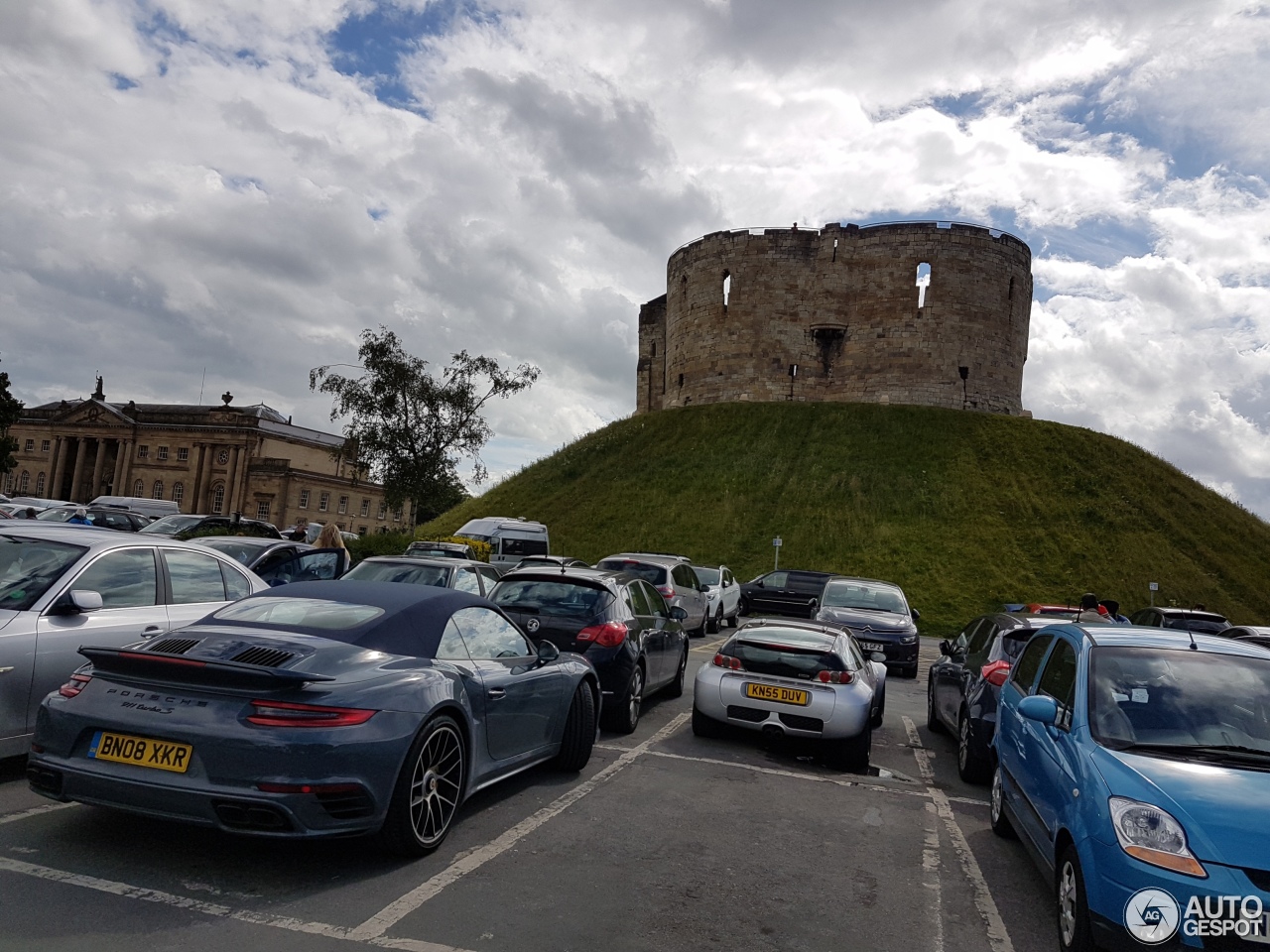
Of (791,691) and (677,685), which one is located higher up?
(791,691)

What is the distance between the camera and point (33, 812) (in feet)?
16.5

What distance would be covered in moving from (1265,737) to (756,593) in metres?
20.9

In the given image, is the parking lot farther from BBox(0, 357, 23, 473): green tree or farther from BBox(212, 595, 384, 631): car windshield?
BBox(0, 357, 23, 473): green tree

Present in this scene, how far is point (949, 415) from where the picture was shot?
46125 millimetres

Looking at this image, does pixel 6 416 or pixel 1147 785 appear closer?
pixel 1147 785

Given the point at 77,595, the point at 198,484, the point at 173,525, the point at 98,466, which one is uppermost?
the point at 98,466

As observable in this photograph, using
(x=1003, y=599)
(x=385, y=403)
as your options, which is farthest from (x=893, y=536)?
(x=385, y=403)

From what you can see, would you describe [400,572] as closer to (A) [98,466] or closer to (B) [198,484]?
(B) [198,484]

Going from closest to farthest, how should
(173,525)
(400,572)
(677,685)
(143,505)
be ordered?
(400,572), (677,685), (173,525), (143,505)

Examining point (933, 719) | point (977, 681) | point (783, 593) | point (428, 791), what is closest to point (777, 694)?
point (977, 681)

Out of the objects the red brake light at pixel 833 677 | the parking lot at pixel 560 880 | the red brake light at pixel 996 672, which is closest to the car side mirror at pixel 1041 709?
the parking lot at pixel 560 880

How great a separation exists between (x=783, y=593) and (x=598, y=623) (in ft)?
55.2

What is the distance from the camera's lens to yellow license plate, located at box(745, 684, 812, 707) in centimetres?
810

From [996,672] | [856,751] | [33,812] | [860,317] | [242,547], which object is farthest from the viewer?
[860,317]
